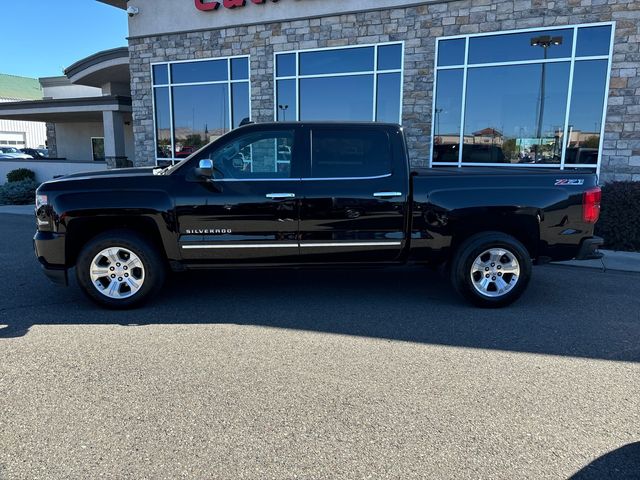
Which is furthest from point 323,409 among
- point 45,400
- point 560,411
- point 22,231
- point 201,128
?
point 201,128

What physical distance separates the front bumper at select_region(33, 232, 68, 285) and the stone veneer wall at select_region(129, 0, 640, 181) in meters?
8.78

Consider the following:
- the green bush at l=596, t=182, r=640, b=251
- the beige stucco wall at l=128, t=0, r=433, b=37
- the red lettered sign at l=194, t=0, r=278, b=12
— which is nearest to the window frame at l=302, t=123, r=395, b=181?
the green bush at l=596, t=182, r=640, b=251

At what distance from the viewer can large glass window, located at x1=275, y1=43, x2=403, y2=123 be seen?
12.0 m

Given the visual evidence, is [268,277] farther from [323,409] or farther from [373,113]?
[373,113]

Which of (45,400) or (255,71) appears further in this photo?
(255,71)

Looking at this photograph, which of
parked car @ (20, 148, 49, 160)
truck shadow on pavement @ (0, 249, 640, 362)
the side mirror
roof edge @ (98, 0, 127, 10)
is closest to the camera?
truck shadow on pavement @ (0, 249, 640, 362)

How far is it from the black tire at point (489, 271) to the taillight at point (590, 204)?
2.43 feet

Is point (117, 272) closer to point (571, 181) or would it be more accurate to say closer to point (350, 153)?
point (350, 153)

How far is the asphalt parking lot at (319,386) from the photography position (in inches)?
107

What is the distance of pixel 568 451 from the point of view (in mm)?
2781

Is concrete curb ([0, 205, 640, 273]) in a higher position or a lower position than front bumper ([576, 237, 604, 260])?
lower

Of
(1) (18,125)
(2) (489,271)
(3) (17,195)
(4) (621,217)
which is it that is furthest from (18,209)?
(1) (18,125)

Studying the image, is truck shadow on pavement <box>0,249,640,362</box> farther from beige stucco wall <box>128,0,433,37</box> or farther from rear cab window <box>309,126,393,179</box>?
beige stucco wall <box>128,0,433,37</box>

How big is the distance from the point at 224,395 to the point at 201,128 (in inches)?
481
